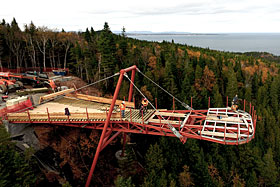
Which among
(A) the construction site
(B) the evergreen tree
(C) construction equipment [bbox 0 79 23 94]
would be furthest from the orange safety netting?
(B) the evergreen tree

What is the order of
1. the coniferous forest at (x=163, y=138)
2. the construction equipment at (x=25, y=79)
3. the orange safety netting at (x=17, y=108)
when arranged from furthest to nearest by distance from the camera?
the construction equipment at (x=25, y=79) < the coniferous forest at (x=163, y=138) < the orange safety netting at (x=17, y=108)

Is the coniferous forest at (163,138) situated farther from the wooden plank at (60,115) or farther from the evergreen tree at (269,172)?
the wooden plank at (60,115)

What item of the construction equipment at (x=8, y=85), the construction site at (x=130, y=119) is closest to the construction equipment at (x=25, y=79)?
the construction equipment at (x=8, y=85)

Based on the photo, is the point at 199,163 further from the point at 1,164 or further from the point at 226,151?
the point at 1,164

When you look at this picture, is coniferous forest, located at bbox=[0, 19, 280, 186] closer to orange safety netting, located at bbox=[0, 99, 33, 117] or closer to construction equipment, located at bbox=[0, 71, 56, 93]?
orange safety netting, located at bbox=[0, 99, 33, 117]

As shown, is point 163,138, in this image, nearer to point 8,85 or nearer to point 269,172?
point 269,172

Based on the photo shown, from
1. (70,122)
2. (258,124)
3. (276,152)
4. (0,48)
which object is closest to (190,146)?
(70,122)

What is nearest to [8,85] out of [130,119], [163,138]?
[130,119]

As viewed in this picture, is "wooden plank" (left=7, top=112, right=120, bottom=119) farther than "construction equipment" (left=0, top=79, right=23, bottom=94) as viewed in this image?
No
